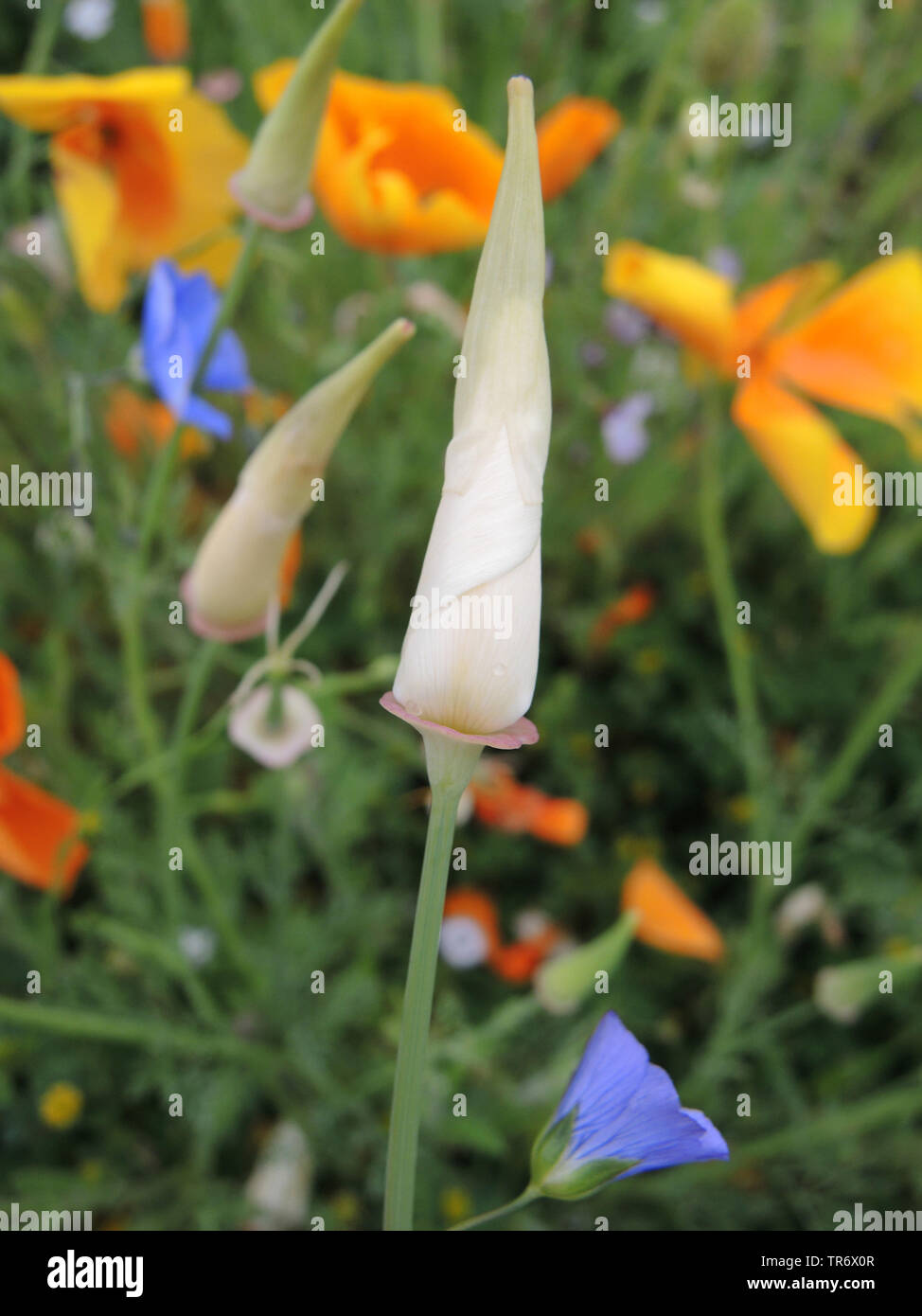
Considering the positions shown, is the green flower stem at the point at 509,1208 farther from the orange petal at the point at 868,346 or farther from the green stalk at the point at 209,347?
the orange petal at the point at 868,346

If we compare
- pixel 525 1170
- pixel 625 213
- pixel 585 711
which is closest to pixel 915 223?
pixel 625 213

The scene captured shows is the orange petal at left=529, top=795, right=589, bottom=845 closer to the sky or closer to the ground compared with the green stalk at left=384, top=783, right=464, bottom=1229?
closer to the sky

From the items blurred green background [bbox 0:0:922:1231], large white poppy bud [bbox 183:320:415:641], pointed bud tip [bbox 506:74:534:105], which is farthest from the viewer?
blurred green background [bbox 0:0:922:1231]

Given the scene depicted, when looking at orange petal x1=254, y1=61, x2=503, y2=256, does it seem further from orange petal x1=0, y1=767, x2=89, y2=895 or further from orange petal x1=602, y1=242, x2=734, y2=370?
orange petal x1=0, y1=767, x2=89, y2=895

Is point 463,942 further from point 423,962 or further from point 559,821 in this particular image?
point 423,962

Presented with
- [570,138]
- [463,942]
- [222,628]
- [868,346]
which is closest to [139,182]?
[570,138]

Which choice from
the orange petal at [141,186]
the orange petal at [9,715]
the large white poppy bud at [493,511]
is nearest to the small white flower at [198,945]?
the orange petal at [9,715]

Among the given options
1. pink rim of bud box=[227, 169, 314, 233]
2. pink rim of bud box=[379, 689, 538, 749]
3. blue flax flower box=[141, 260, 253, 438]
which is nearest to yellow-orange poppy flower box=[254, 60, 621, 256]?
blue flax flower box=[141, 260, 253, 438]
